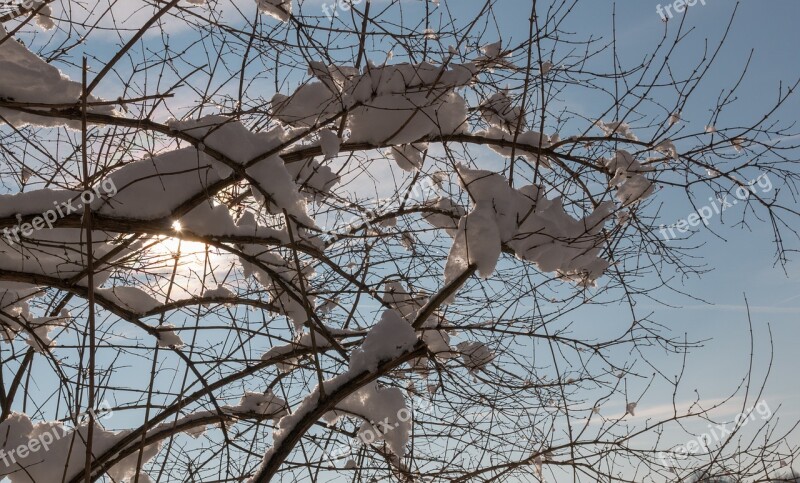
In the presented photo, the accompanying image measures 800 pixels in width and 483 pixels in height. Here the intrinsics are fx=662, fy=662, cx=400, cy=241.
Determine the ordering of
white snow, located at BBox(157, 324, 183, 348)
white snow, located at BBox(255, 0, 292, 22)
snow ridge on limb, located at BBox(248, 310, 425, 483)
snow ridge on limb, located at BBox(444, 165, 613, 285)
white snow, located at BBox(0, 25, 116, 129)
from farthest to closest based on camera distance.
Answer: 1. white snow, located at BBox(157, 324, 183, 348)
2. white snow, located at BBox(255, 0, 292, 22)
3. snow ridge on limb, located at BBox(444, 165, 613, 285)
4. snow ridge on limb, located at BBox(248, 310, 425, 483)
5. white snow, located at BBox(0, 25, 116, 129)

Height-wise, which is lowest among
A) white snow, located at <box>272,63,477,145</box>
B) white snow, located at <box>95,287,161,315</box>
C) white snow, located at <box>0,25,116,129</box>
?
white snow, located at <box>95,287,161,315</box>

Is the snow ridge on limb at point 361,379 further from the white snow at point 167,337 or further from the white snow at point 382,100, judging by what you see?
the white snow at point 382,100

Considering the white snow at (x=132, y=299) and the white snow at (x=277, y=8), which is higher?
the white snow at (x=277, y=8)

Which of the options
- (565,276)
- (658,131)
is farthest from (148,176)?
(658,131)

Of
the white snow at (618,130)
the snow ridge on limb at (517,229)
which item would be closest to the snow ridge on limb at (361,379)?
the snow ridge on limb at (517,229)

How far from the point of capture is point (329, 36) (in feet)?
11.7

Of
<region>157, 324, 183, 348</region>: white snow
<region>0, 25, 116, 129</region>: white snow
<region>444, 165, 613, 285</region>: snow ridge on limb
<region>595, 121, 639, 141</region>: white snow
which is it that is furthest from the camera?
<region>595, 121, 639, 141</region>: white snow

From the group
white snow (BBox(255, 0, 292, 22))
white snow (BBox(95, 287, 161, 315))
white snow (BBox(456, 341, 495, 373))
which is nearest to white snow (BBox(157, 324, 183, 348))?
white snow (BBox(95, 287, 161, 315))

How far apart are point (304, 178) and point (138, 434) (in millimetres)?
1694

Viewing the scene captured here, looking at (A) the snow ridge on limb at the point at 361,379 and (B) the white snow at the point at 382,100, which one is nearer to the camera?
(A) the snow ridge on limb at the point at 361,379

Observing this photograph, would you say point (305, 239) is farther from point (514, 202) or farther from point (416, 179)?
point (416, 179)

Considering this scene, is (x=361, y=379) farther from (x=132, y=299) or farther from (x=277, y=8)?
(x=277, y=8)

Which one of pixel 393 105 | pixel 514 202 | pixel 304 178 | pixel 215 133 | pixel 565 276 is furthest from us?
pixel 565 276

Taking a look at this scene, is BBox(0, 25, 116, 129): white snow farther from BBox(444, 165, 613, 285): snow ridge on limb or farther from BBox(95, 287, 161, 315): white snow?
BBox(444, 165, 613, 285): snow ridge on limb
